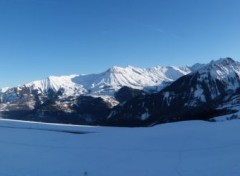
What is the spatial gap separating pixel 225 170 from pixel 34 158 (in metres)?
12.3

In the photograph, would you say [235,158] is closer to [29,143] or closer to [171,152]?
[171,152]

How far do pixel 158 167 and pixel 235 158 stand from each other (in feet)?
14.1

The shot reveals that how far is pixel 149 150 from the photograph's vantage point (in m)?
22.1

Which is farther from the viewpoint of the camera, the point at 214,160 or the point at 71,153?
the point at 71,153

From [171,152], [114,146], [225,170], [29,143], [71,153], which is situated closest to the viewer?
[225,170]

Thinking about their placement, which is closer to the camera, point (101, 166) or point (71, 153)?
point (101, 166)

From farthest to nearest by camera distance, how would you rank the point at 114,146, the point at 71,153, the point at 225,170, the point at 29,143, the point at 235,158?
the point at 29,143 → the point at 114,146 → the point at 71,153 → the point at 235,158 → the point at 225,170

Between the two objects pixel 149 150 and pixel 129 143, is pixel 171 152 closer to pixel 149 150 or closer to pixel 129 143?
pixel 149 150

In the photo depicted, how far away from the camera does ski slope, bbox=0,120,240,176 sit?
16.9 m

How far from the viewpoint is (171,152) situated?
20.9 m

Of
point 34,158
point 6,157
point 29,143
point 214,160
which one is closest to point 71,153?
point 34,158

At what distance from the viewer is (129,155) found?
20.8 metres

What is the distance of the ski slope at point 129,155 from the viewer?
55.5 feet

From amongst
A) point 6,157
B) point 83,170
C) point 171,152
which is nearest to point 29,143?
point 6,157
